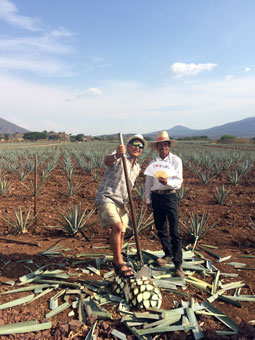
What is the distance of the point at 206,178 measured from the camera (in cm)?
794

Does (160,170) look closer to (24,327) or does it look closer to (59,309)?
(59,309)

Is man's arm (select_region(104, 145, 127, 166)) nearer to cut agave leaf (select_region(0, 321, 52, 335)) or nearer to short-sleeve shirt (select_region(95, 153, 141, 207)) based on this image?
short-sleeve shirt (select_region(95, 153, 141, 207))

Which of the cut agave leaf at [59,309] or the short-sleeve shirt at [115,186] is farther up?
the short-sleeve shirt at [115,186]

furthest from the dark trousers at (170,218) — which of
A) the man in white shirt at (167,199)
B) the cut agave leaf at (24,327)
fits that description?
the cut agave leaf at (24,327)

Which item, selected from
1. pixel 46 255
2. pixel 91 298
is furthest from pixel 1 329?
pixel 46 255

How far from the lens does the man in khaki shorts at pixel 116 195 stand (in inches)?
103

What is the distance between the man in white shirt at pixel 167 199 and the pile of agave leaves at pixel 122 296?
0.19 meters

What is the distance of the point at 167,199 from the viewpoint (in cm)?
291

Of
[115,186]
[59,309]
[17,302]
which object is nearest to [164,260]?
[115,186]

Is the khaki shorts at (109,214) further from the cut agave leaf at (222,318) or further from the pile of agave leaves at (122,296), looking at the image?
the cut agave leaf at (222,318)

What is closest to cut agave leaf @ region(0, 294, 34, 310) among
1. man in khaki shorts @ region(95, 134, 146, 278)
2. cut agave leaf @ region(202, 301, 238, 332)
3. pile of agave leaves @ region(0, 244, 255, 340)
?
pile of agave leaves @ region(0, 244, 255, 340)

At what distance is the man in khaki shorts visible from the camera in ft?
8.55

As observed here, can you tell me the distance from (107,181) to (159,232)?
92cm

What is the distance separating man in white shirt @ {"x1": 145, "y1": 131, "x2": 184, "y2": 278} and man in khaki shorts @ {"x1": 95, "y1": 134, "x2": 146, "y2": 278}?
28 centimetres
